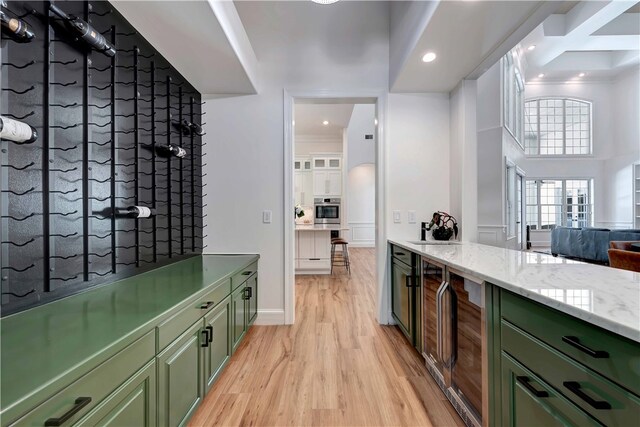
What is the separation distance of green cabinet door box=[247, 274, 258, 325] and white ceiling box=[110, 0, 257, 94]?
73.4 inches

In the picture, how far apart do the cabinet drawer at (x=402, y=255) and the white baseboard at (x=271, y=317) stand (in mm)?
1308

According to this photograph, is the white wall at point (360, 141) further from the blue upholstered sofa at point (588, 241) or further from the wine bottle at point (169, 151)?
the wine bottle at point (169, 151)

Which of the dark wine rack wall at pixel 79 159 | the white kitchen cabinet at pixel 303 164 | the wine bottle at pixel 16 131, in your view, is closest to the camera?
Result: the wine bottle at pixel 16 131

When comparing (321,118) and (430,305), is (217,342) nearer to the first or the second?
(430,305)

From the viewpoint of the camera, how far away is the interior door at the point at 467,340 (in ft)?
4.37

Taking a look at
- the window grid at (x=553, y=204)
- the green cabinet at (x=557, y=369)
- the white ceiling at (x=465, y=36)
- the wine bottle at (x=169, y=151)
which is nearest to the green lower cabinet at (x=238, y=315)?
the wine bottle at (x=169, y=151)

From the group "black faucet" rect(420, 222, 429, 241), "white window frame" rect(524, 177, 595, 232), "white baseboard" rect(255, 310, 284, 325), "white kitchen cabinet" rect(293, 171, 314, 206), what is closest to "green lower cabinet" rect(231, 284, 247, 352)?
"white baseboard" rect(255, 310, 284, 325)

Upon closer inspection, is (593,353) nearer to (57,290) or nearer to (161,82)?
(57,290)

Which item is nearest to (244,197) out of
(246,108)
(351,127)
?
(246,108)

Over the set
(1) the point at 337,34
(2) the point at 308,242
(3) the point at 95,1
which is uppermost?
(1) the point at 337,34

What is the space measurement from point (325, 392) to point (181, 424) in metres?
0.86

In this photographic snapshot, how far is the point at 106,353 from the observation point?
2.57 feet

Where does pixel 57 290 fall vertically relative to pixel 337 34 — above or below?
below

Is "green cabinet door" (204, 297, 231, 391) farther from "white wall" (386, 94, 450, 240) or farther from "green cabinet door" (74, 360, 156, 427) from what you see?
"white wall" (386, 94, 450, 240)
